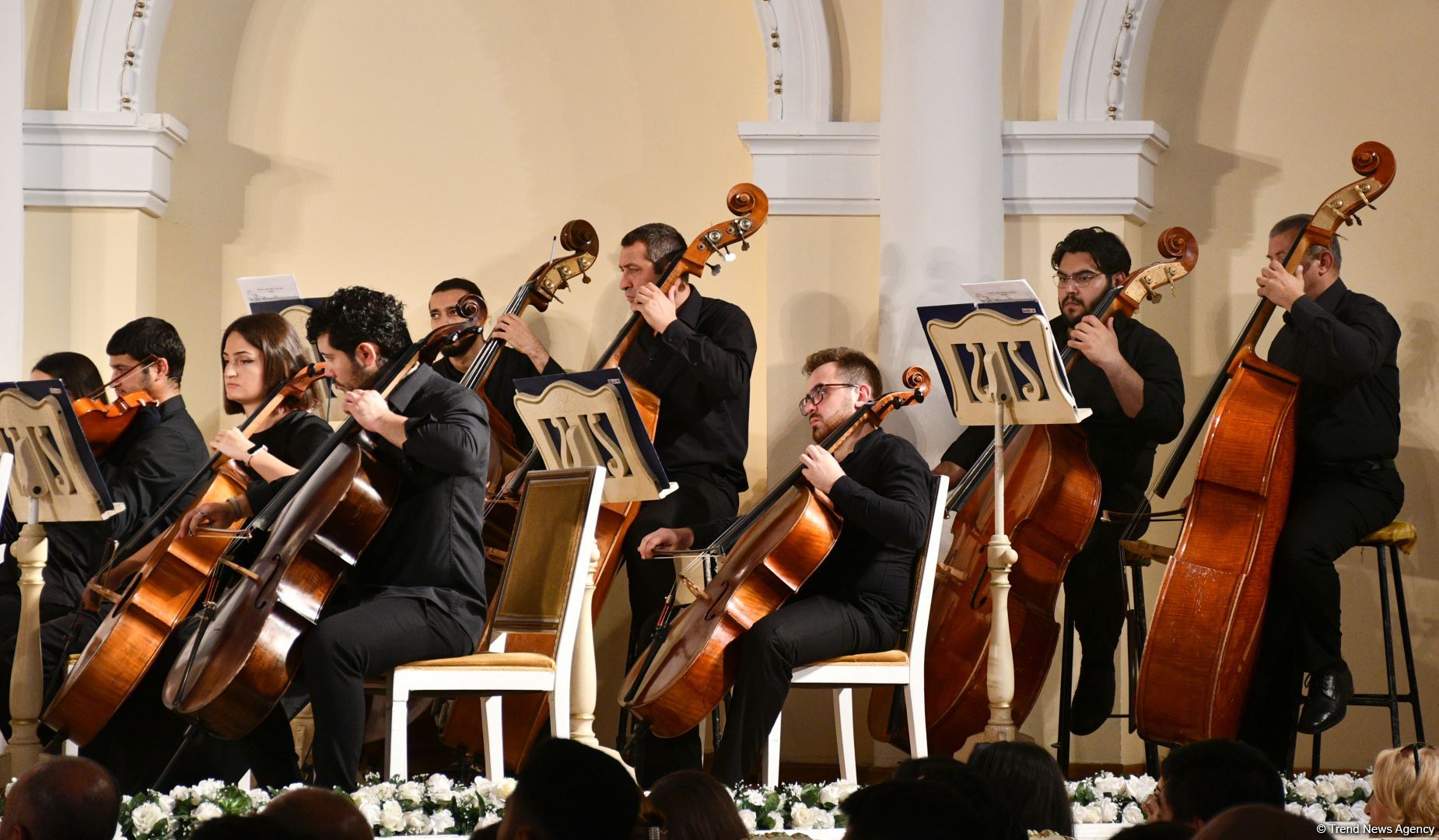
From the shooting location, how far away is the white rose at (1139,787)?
3.81 metres

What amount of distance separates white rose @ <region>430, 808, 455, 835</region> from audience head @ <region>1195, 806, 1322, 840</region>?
6.60 feet

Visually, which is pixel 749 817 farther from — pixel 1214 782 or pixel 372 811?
pixel 1214 782

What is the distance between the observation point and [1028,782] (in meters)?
2.58

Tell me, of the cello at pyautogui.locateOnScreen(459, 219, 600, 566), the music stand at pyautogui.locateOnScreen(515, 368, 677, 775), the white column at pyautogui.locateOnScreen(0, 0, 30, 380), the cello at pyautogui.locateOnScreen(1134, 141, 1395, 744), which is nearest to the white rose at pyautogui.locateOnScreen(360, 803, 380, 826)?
the music stand at pyautogui.locateOnScreen(515, 368, 677, 775)

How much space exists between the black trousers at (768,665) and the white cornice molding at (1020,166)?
6.91 ft

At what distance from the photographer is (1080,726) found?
203 inches

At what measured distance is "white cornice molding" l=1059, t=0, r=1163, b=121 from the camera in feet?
19.6

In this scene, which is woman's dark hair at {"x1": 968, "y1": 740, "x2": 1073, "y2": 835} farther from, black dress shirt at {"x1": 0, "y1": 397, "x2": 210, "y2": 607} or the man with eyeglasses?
black dress shirt at {"x1": 0, "y1": 397, "x2": 210, "y2": 607}

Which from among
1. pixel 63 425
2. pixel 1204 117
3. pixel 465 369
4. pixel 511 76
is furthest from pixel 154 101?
pixel 1204 117

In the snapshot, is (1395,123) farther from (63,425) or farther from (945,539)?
(63,425)

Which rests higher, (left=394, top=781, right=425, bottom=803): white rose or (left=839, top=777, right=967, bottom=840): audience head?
(left=839, top=777, right=967, bottom=840): audience head

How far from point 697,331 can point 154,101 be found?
7.83 ft

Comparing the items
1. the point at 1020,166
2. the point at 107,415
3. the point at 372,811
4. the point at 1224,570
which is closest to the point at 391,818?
the point at 372,811

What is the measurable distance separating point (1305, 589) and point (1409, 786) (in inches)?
63.4
